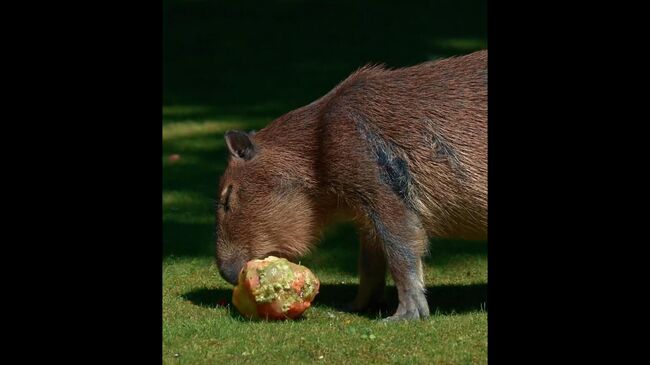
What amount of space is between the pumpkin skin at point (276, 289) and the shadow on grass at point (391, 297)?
1.00ft

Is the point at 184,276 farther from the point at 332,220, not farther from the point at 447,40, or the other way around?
the point at 447,40

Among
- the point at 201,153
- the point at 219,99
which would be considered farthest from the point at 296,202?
the point at 219,99

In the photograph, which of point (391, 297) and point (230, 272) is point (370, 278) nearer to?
point (391, 297)

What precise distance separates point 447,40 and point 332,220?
277 inches

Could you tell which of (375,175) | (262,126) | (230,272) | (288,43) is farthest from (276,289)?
(288,43)

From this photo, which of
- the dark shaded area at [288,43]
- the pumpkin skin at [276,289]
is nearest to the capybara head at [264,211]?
the pumpkin skin at [276,289]

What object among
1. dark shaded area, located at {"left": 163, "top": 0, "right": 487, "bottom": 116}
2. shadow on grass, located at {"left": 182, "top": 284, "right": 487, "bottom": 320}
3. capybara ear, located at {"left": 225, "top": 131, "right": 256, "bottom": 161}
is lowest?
shadow on grass, located at {"left": 182, "top": 284, "right": 487, "bottom": 320}

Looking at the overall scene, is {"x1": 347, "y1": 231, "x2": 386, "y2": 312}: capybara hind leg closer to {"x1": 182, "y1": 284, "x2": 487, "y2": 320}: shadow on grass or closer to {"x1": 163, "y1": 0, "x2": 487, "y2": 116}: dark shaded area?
{"x1": 182, "y1": 284, "x2": 487, "y2": 320}: shadow on grass

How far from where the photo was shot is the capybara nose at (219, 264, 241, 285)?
677cm

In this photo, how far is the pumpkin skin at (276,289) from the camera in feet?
20.2

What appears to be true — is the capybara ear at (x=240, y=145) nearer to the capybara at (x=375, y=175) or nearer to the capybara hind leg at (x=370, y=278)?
the capybara at (x=375, y=175)

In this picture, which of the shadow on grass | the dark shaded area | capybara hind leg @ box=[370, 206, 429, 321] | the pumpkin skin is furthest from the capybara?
the dark shaded area

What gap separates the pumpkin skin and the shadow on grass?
30cm

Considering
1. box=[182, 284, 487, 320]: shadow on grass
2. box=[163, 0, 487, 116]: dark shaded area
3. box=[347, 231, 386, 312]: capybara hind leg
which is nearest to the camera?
box=[182, 284, 487, 320]: shadow on grass
